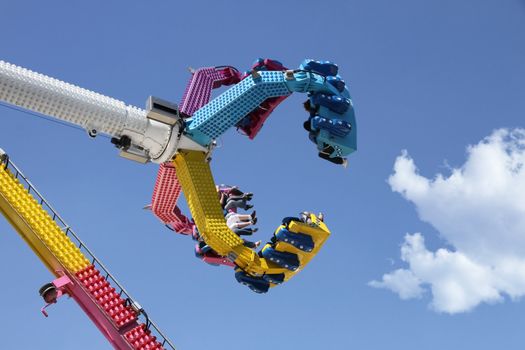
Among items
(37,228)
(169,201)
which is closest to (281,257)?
(169,201)

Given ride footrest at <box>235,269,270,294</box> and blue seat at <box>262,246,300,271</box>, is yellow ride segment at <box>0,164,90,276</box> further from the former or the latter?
blue seat at <box>262,246,300,271</box>

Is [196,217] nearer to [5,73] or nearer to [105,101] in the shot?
[105,101]

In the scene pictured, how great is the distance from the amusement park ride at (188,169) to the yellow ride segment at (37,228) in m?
0.03

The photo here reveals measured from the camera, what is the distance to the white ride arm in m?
17.0

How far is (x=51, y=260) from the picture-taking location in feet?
61.9

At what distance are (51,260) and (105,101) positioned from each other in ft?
14.9

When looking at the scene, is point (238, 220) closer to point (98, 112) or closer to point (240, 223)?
point (240, 223)

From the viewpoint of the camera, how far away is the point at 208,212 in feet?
63.5

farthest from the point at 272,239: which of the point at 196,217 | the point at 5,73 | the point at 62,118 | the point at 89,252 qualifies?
the point at 5,73

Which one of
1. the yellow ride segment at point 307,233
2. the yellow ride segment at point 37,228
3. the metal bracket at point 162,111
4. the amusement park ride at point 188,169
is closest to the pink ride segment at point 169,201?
the amusement park ride at point 188,169

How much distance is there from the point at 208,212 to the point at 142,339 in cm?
383

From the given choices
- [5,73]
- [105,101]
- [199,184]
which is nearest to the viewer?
[5,73]

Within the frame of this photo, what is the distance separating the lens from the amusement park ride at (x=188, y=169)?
18.4 m

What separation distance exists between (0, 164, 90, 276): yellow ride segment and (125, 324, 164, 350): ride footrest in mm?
2262
